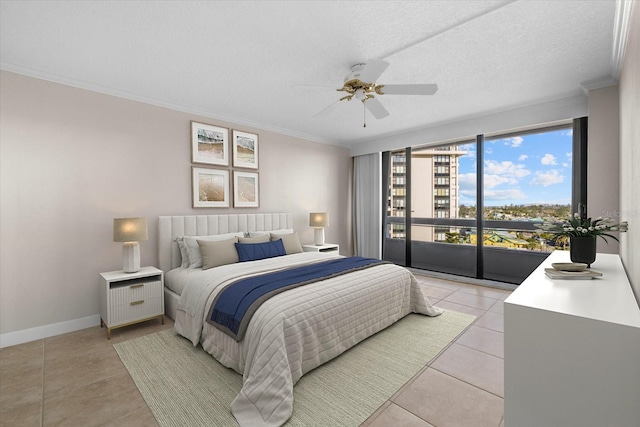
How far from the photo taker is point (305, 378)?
85.5 inches

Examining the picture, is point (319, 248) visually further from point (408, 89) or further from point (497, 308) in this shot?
point (408, 89)

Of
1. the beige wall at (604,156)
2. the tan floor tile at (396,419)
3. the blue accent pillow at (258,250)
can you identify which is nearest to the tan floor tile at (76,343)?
the blue accent pillow at (258,250)

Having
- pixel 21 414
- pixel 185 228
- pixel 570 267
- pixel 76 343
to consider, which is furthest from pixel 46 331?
pixel 570 267

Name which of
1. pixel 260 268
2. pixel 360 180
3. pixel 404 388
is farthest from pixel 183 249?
pixel 360 180

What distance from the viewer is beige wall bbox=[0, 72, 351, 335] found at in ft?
9.09

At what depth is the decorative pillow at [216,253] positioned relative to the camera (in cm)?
335

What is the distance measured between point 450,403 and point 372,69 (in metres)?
2.44

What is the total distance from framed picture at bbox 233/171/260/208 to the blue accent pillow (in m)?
0.92

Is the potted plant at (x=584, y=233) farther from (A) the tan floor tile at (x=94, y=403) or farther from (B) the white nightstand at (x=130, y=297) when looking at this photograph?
(B) the white nightstand at (x=130, y=297)

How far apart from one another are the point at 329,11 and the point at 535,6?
141 centimetres

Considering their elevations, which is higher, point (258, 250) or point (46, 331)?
point (258, 250)

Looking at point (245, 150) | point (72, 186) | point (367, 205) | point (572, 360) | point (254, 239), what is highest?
point (245, 150)

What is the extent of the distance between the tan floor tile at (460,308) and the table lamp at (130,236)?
3.65 meters

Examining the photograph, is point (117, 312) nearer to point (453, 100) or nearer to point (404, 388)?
point (404, 388)
